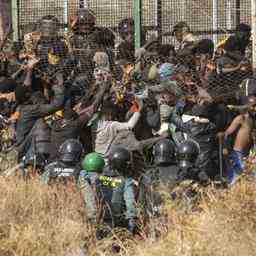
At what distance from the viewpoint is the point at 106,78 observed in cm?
1478

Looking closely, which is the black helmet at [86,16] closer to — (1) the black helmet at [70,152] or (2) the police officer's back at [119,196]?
(1) the black helmet at [70,152]

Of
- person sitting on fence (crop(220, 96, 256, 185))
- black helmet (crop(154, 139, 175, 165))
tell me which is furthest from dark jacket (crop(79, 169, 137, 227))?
person sitting on fence (crop(220, 96, 256, 185))

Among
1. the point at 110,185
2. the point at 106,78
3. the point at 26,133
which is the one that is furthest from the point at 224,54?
the point at 110,185

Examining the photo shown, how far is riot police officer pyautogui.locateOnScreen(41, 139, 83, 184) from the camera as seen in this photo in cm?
1207

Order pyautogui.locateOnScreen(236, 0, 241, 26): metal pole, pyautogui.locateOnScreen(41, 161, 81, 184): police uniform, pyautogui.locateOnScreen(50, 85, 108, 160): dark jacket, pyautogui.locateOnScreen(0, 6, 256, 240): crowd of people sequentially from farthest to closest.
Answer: pyautogui.locateOnScreen(236, 0, 241, 26): metal pole < pyautogui.locateOnScreen(50, 85, 108, 160): dark jacket < pyautogui.locateOnScreen(0, 6, 256, 240): crowd of people < pyautogui.locateOnScreen(41, 161, 81, 184): police uniform

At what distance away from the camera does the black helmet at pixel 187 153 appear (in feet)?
38.4

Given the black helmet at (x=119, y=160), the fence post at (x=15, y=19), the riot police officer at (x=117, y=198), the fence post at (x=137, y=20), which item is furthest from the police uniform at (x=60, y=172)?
the fence post at (x=15, y=19)

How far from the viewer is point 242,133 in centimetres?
1373

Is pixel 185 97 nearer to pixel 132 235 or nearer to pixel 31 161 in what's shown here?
pixel 31 161

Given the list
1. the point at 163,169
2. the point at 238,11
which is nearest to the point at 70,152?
the point at 163,169

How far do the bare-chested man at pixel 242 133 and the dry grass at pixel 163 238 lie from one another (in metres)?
3.19

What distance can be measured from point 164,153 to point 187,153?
0.36m

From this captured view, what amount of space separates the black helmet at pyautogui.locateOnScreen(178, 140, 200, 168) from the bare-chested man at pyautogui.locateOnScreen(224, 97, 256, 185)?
134 cm

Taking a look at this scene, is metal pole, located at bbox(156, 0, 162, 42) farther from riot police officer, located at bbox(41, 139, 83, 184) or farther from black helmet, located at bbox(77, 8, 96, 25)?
riot police officer, located at bbox(41, 139, 83, 184)
